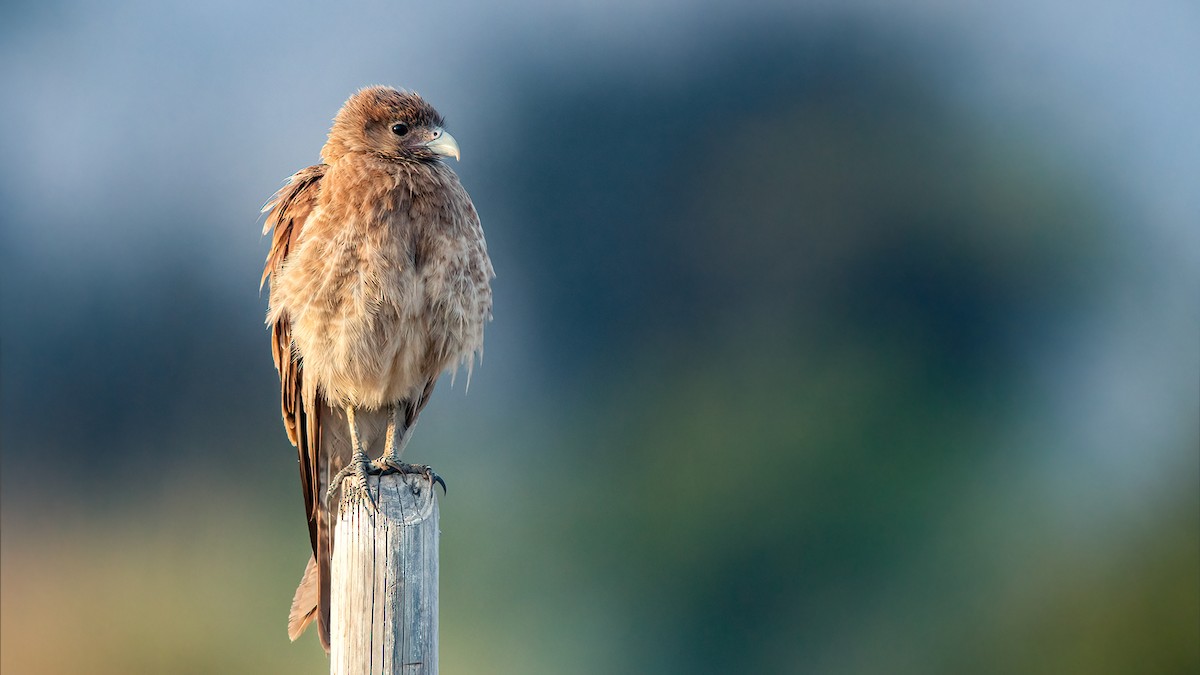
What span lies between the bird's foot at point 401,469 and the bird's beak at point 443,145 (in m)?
1.05

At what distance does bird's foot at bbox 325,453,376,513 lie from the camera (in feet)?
9.09

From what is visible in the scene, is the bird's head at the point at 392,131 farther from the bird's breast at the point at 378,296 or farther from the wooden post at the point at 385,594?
the wooden post at the point at 385,594

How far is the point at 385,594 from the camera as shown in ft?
8.34

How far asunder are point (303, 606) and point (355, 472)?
47cm

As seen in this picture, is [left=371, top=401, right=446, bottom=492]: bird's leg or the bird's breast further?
the bird's breast

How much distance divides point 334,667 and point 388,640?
0.16 m

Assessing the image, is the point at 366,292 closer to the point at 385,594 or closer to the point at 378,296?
the point at 378,296

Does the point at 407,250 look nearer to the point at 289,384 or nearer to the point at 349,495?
the point at 289,384

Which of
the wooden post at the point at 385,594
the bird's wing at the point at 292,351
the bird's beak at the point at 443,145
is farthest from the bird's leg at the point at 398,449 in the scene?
the bird's beak at the point at 443,145

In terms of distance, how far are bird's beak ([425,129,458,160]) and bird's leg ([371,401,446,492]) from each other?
0.88 metres

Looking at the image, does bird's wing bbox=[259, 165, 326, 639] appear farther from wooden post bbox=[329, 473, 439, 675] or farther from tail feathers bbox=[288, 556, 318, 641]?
wooden post bbox=[329, 473, 439, 675]

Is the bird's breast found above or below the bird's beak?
below

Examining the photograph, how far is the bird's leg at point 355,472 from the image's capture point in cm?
282

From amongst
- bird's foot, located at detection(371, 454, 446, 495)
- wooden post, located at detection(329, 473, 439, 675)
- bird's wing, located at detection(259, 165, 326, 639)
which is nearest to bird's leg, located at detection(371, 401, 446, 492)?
bird's foot, located at detection(371, 454, 446, 495)
